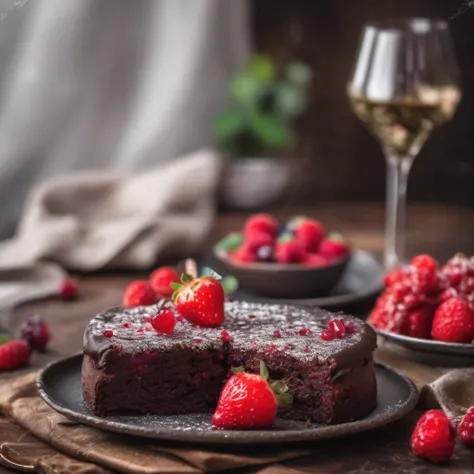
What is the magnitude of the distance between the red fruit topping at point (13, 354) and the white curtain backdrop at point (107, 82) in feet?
4.93

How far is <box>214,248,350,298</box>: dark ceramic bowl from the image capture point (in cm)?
278

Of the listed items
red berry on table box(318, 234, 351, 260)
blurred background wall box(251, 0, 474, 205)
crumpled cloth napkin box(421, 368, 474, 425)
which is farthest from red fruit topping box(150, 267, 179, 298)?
blurred background wall box(251, 0, 474, 205)

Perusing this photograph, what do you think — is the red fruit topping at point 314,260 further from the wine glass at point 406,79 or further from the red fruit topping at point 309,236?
the wine glass at point 406,79

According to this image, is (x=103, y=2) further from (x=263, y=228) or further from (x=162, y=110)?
(x=263, y=228)

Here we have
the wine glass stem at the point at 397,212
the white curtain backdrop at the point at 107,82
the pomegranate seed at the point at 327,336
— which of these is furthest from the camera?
the white curtain backdrop at the point at 107,82

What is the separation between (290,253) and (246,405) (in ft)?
3.58

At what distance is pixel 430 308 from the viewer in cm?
227

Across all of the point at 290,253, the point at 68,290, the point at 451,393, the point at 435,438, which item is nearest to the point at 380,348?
the point at 451,393

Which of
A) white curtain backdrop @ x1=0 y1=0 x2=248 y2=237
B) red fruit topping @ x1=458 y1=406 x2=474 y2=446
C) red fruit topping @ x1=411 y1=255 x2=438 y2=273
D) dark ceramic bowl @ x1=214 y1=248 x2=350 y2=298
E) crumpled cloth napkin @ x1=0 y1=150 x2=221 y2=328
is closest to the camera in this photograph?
red fruit topping @ x1=458 y1=406 x2=474 y2=446

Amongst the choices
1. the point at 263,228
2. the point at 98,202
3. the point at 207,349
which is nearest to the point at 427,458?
the point at 207,349

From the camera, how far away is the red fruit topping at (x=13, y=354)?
233cm

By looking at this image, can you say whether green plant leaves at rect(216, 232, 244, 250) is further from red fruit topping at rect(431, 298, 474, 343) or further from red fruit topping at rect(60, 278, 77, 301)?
red fruit topping at rect(431, 298, 474, 343)

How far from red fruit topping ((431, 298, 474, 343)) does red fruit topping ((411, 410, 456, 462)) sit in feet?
1.35

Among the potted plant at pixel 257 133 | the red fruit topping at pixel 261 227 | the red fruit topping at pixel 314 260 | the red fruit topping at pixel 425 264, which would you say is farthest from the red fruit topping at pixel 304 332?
the potted plant at pixel 257 133
